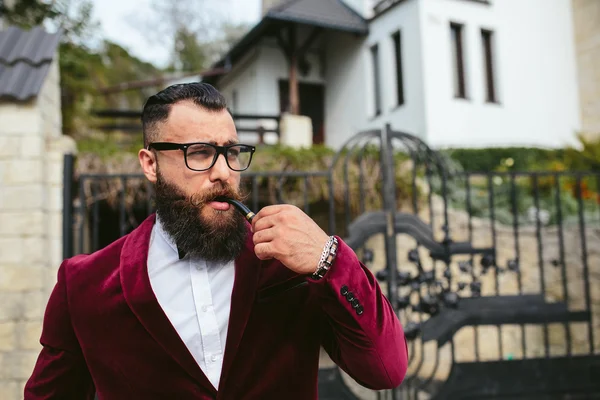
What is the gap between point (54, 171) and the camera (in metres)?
3.82

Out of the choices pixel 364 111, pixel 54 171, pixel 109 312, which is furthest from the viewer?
pixel 364 111

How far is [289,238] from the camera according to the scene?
112 cm

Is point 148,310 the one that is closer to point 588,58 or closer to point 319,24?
point 319,24

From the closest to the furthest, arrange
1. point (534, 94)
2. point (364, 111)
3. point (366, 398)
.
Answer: point (366, 398), point (534, 94), point (364, 111)

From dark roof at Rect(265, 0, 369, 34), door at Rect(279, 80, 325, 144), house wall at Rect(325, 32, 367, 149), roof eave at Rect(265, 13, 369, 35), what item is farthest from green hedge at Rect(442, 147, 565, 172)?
door at Rect(279, 80, 325, 144)

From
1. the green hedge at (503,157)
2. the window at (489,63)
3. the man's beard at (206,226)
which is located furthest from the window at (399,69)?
the man's beard at (206,226)

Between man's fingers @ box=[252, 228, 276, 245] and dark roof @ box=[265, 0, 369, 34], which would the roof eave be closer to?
dark roof @ box=[265, 0, 369, 34]

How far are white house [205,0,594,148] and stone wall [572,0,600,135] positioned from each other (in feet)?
0.50

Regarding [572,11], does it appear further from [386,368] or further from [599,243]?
[386,368]

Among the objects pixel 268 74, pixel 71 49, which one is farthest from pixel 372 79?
pixel 71 49

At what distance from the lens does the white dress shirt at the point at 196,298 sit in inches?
52.5

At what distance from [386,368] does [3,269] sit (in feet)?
11.0

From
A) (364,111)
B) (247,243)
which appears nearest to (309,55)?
(364,111)

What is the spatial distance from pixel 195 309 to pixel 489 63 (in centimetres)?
1214
